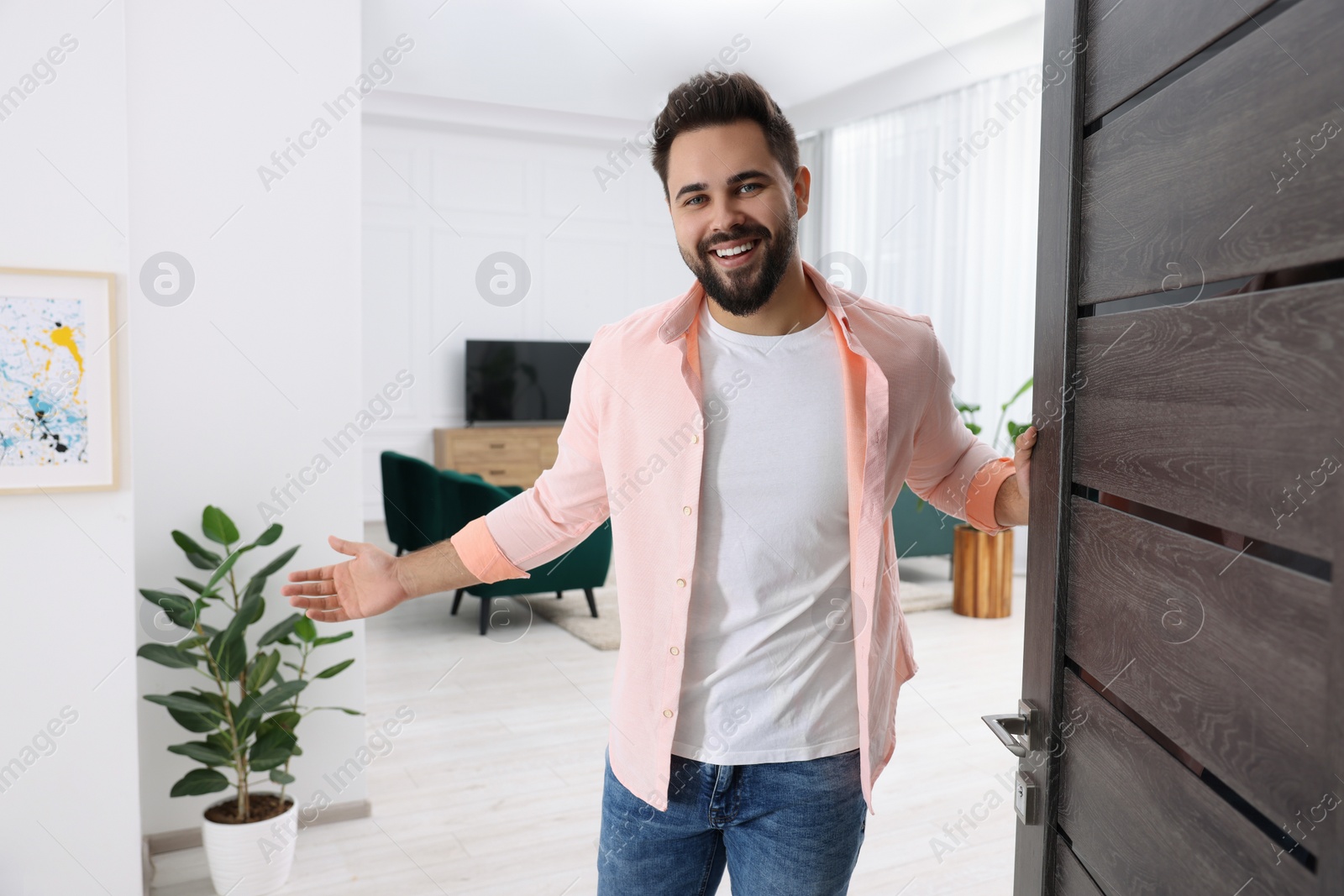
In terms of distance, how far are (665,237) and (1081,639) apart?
802 cm

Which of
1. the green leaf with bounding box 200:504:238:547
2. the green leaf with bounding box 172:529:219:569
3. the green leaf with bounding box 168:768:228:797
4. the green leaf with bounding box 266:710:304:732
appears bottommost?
the green leaf with bounding box 168:768:228:797

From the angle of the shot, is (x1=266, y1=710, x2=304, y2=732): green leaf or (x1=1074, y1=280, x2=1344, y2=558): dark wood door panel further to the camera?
(x1=266, y1=710, x2=304, y2=732): green leaf

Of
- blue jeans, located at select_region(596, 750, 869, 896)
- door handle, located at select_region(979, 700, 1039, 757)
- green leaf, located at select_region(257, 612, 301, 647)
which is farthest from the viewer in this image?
green leaf, located at select_region(257, 612, 301, 647)

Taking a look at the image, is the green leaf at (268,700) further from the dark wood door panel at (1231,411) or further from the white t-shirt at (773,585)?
the dark wood door panel at (1231,411)

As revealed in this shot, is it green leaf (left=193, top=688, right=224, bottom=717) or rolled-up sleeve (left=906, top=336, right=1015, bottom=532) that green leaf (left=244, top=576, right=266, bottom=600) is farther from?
rolled-up sleeve (left=906, top=336, right=1015, bottom=532)

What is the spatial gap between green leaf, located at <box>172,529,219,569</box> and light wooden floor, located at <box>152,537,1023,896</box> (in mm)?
840

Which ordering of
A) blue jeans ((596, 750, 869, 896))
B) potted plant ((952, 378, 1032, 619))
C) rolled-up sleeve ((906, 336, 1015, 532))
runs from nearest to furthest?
blue jeans ((596, 750, 869, 896)), rolled-up sleeve ((906, 336, 1015, 532)), potted plant ((952, 378, 1032, 619))

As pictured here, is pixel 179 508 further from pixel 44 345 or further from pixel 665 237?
pixel 665 237

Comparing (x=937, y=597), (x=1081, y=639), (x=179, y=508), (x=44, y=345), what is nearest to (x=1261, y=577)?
(x=1081, y=639)

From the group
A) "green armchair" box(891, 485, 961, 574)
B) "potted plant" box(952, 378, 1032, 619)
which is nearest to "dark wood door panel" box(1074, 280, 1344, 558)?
"potted plant" box(952, 378, 1032, 619)

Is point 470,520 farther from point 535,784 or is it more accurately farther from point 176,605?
point 176,605

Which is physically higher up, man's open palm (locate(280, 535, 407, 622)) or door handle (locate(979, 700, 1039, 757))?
man's open palm (locate(280, 535, 407, 622))

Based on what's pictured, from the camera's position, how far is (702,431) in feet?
4.19

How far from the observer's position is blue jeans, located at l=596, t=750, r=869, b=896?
1.26 meters
